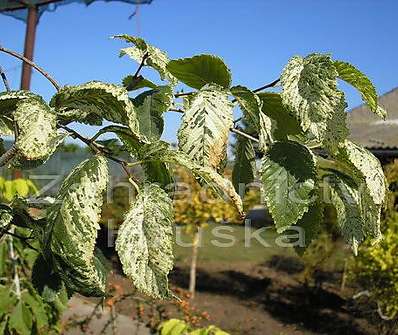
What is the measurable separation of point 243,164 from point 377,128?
1003 centimetres

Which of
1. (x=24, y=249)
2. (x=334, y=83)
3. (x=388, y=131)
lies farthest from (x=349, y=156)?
(x=388, y=131)

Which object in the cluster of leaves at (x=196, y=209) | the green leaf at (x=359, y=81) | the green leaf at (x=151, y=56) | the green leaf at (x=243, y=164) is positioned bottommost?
the green leaf at (x=243, y=164)

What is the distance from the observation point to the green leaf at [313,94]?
637 millimetres

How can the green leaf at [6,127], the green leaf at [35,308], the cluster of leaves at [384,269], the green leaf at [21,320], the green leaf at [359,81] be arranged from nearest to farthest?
1. the green leaf at [359,81]
2. the green leaf at [6,127]
3. the green leaf at [21,320]
4. the green leaf at [35,308]
5. the cluster of leaves at [384,269]

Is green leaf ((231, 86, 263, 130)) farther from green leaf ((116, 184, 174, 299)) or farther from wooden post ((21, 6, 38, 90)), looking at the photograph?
wooden post ((21, 6, 38, 90))

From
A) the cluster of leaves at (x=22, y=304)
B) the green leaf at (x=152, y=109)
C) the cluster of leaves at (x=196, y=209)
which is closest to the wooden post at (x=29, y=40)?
the cluster of leaves at (x=22, y=304)

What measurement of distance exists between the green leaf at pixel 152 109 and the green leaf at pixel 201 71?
68 millimetres

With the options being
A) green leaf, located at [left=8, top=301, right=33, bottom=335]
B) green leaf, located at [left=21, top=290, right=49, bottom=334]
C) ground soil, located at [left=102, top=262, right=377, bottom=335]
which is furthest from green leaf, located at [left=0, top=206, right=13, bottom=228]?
ground soil, located at [left=102, top=262, right=377, bottom=335]

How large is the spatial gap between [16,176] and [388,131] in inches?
294

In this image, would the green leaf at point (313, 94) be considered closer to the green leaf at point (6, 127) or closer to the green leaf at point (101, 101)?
the green leaf at point (101, 101)

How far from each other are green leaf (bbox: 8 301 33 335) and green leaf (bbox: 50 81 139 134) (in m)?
1.82

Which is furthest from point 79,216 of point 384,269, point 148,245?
point 384,269

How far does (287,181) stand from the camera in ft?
2.22

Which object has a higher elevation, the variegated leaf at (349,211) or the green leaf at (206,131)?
the green leaf at (206,131)
